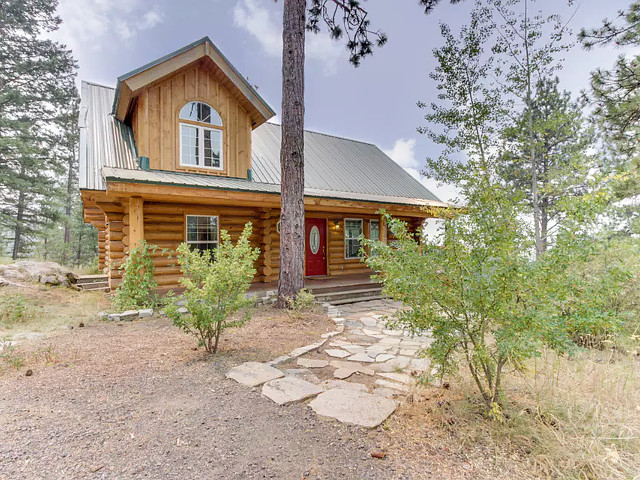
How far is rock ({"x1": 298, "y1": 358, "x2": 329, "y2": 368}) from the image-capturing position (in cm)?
385

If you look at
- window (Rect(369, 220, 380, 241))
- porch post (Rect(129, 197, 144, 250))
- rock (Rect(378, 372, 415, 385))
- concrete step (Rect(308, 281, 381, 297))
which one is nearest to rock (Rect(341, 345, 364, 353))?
rock (Rect(378, 372, 415, 385))

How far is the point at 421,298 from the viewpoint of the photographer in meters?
2.58

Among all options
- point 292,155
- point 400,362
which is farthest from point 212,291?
point 292,155

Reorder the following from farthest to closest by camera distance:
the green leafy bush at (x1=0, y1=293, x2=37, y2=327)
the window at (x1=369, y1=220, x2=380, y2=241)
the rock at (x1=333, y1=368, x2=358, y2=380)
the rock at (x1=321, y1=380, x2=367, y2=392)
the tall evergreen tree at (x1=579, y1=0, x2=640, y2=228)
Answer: the window at (x1=369, y1=220, x2=380, y2=241)
the tall evergreen tree at (x1=579, y1=0, x2=640, y2=228)
the green leafy bush at (x1=0, y1=293, x2=37, y2=327)
the rock at (x1=333, y1=368, x2=358, y2=380)
the rock at (x1=321, y1=380, x2=367, y2=392)

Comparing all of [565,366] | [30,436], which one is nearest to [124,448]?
[30,436]

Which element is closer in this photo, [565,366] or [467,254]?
[467,254]

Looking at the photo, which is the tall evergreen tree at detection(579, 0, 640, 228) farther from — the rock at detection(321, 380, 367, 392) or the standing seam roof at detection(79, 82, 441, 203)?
the rock at detection(321, 380, 367, 392)

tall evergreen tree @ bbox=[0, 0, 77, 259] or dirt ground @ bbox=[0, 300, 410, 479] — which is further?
tall evergreen tree @ bbox=[0, 0, 77, 259]

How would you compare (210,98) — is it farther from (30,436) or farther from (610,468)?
(610,468)

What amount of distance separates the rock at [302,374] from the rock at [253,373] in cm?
13

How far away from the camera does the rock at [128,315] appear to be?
19.8 feet

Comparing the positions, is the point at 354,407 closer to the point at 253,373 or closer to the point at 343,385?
the point at 343,385

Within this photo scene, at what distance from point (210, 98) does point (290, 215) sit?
16.3 ft

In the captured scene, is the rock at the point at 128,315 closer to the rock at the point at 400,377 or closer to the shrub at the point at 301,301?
the shrub at the point at 301,301
